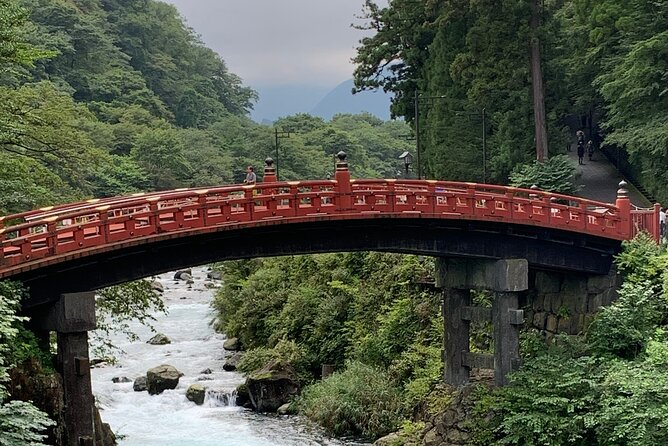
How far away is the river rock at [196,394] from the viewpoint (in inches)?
1351

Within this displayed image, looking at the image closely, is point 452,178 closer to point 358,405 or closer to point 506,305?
point 358,405

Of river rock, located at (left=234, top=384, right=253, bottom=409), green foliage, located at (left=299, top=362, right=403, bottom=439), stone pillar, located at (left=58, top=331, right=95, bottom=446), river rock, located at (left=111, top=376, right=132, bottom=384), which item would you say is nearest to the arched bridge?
stone pillar, located at (left=58, top=331, right=95, bottom=446)

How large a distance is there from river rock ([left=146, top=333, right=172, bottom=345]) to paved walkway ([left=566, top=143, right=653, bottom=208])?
70.4ft

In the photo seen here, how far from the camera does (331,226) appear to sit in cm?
2473

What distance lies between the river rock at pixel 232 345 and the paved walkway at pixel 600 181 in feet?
59.2

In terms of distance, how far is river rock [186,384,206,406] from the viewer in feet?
113

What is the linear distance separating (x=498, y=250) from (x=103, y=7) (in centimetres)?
9161

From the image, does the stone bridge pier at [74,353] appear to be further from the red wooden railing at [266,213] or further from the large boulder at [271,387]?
the large boulder at [271,387]

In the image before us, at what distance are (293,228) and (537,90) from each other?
18439 mm

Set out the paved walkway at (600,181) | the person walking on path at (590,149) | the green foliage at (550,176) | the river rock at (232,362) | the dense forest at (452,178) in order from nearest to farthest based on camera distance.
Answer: the dense forest at (452,178) → the green foliage at (550,176) → the river rock at (232,362) → the paved walkway at (600,181) → the person walking on path at (590,149)

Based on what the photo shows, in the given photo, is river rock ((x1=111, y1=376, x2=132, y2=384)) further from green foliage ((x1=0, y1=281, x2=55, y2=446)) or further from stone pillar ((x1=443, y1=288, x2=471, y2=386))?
green foliage ((x1=0, y1=281, x2=55, y2=446))

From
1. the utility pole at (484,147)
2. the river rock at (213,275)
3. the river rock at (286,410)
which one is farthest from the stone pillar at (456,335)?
the river rock at (213,275)

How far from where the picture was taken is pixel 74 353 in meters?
20.7

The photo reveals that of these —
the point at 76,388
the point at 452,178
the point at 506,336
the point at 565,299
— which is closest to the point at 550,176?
the point at 452,178
